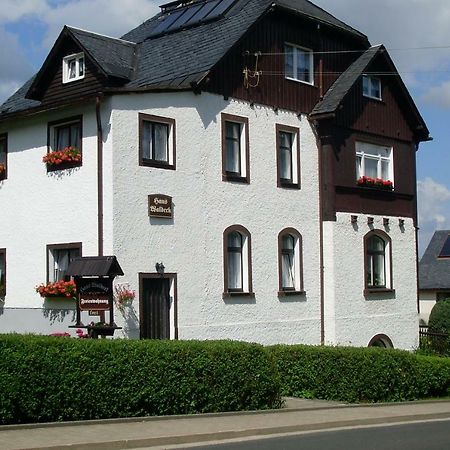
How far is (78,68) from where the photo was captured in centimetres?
2427

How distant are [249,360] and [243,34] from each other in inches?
420

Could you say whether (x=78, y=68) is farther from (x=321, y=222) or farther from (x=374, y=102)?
(x=374, y=102)

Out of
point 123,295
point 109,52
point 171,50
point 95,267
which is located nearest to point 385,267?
point 171,50

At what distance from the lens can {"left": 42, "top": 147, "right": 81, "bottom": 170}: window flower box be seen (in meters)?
22.8

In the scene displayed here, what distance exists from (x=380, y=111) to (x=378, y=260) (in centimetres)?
491

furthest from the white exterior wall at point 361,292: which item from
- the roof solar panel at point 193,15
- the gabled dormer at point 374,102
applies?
the roof solar panel at point 193,15

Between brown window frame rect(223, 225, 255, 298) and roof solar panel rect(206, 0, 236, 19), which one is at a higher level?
roof solar panel rect(206, 0, 236, 19)

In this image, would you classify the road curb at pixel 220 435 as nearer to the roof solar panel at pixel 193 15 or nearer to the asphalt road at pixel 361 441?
the asphalt road at pixel 361 441

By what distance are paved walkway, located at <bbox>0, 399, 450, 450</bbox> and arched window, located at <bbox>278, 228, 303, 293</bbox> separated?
675 centimetres

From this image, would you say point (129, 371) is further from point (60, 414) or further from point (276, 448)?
point (276, 448)

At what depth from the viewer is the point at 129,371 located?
15.6 metres

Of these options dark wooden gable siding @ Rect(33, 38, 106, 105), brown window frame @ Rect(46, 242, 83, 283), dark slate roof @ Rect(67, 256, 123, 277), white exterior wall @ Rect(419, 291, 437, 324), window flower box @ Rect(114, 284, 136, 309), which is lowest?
white exterior wall @ Rect(419, 291, 437, 324)

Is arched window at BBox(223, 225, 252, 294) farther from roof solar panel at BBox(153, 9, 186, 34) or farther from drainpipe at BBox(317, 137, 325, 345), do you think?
roof solar panel at BBox(153, 9, 186, 34)

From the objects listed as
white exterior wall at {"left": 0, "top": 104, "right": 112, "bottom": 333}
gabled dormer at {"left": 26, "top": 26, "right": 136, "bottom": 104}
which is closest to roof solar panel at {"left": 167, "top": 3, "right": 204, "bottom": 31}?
gabled dormer at {"left": 26, "top": 26, "right": 136, "bottom": 104}
